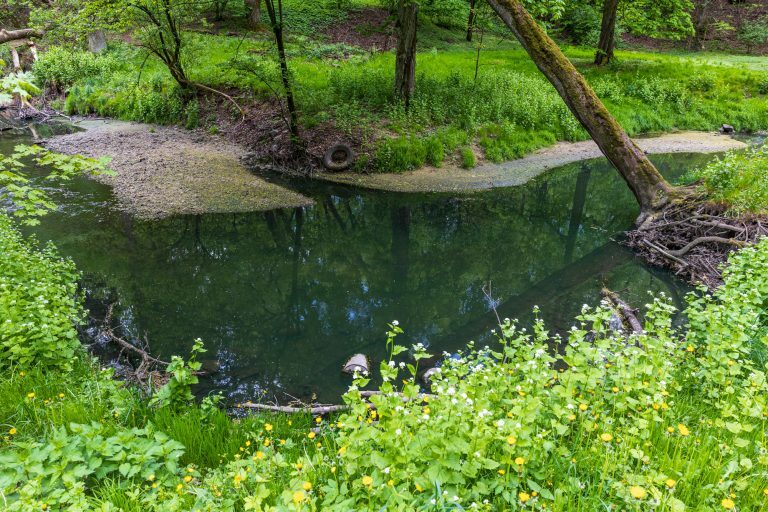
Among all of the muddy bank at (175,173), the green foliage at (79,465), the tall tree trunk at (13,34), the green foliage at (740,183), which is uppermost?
the tall tree trunk at (13,34)

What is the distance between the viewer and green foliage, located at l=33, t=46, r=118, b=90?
825 inches

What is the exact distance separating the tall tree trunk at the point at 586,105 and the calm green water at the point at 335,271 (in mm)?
1411

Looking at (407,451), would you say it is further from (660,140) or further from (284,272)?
(660,140)

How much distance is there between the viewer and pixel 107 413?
4.27 m

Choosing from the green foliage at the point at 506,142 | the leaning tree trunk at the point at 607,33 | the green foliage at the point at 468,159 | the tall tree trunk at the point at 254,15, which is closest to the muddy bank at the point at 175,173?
the green foliage at the point at 468,159

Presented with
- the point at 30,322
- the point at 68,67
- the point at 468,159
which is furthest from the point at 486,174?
the point at 68,67

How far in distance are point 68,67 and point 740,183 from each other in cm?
2461

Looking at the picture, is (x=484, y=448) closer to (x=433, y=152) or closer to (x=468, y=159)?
(x=433, y=152)

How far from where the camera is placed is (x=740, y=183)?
905 centimetres

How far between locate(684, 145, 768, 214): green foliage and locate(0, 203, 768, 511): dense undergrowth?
18.6 ft

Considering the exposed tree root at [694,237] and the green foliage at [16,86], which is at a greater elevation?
the green foliage at [16,86]

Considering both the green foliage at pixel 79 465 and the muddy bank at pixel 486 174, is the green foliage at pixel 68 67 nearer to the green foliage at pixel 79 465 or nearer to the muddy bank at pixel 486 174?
the muddy bank at pixel 486 174

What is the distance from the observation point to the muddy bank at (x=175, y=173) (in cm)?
1209

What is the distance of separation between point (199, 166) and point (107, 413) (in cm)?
1104
